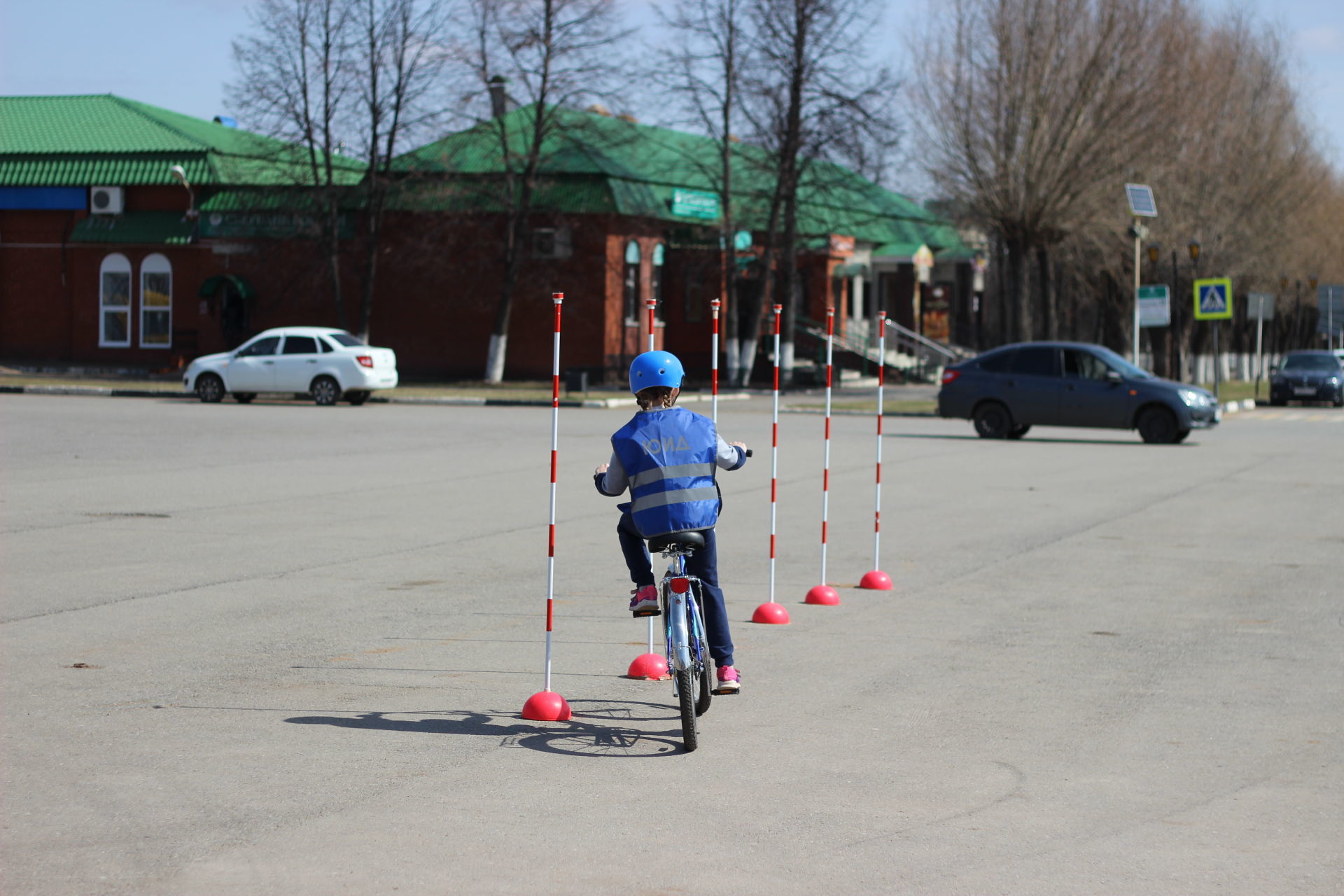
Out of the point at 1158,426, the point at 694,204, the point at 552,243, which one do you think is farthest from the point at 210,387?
the point at 1158,426

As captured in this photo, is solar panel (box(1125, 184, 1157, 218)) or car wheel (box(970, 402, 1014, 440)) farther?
solar panel (box(1125, 184, 1157, 218))

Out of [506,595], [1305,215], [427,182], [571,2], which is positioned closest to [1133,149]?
[571,2]

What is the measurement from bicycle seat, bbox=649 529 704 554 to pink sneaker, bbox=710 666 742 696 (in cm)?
61

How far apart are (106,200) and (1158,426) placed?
113 ft

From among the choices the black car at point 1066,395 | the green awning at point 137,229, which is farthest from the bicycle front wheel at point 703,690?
the green awning at point 137,229

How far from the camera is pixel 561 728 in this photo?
6.72 metres

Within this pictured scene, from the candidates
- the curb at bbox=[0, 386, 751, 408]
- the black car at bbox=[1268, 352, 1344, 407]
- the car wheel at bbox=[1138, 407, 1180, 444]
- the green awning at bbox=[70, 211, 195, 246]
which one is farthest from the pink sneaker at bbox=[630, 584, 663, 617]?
the green awning at bbox=[70, 211, 195, 246]

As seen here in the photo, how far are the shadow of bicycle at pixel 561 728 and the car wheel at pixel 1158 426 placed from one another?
20641 mm

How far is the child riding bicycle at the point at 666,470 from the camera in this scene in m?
6.51

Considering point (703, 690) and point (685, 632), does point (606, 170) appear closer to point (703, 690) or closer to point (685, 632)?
point (703, 690)

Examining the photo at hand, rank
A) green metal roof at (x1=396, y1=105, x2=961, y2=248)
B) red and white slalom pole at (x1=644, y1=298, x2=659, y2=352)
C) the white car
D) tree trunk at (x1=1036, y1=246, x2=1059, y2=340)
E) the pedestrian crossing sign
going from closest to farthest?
red and white slalom pole at (x1=644, y1=298, x2=659, y2=352) → the white car → the pedestrian crossing sign → tree trunk at (x1=1036, y1=246, x2=1059, y2=340) → green metal roof at (x1=396, y1=105, x2=961, y2=248)

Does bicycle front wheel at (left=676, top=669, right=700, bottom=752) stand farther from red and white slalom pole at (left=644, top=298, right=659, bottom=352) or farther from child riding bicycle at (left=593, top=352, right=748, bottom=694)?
red and white slalom pole at (left=644, top=298, right=659, bottom=352)

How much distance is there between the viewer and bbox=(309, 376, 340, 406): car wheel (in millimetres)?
34688

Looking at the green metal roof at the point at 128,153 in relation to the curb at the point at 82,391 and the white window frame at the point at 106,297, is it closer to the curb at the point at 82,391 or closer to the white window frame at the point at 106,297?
the white window frame at the point at 106,297
